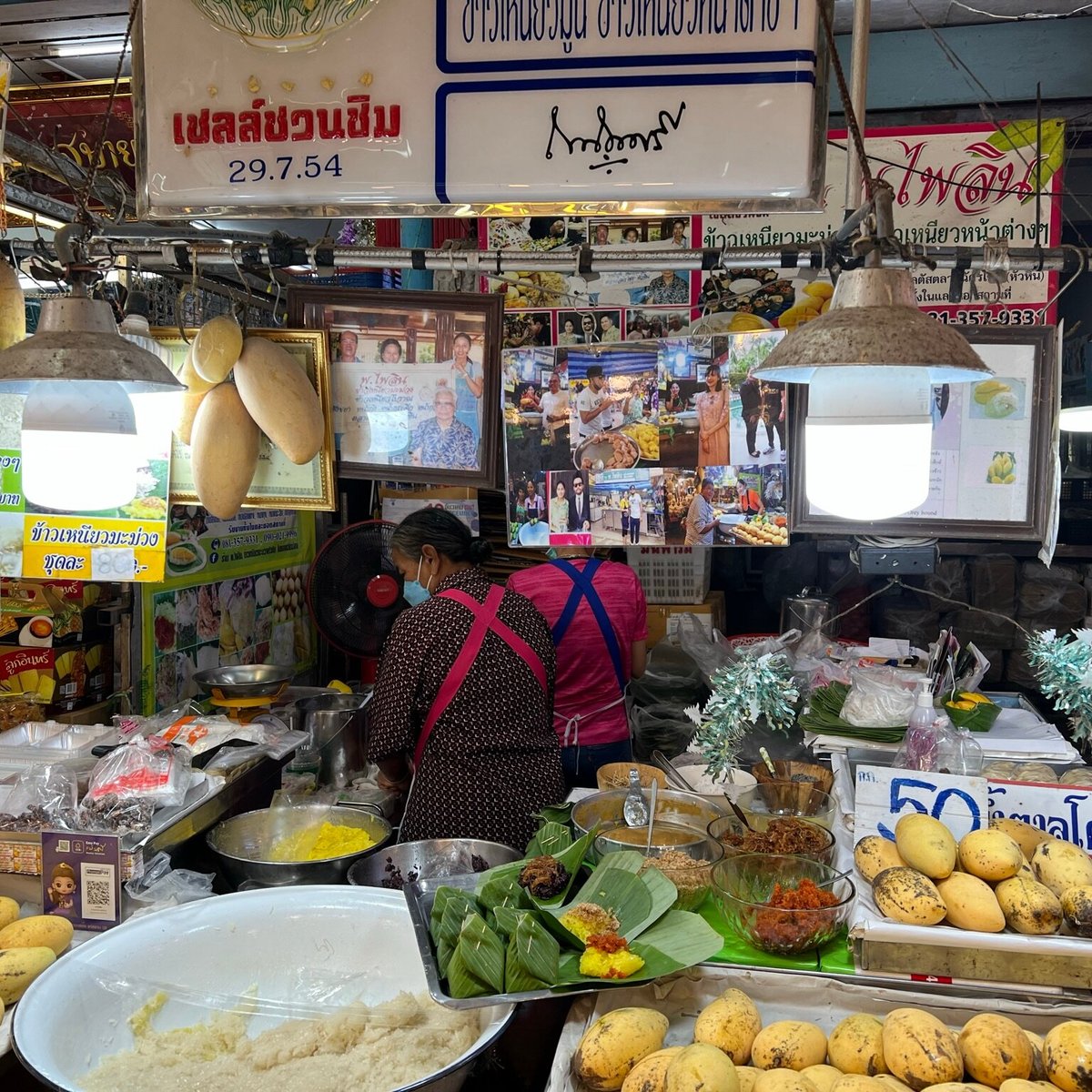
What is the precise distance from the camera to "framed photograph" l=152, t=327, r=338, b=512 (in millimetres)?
2750

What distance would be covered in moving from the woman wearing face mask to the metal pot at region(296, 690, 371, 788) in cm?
75

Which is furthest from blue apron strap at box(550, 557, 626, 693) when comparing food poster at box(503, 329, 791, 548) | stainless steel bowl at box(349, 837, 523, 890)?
stainless steel bowl at box(349, 837, 523, 890)

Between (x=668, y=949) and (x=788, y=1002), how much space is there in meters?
0.25

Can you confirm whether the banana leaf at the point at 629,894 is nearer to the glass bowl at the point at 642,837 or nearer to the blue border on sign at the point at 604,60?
the glass bowl at the point at 642,837

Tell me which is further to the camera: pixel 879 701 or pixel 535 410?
pixel 879 701

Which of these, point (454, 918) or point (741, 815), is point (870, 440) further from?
point (454, 918)

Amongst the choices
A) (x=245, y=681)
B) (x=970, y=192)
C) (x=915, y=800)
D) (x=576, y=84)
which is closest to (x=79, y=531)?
(x=245, y=681)

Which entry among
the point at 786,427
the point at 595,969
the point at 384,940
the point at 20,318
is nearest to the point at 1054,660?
the point at 786,427

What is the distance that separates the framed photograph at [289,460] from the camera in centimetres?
275

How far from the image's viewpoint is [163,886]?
2.33 meters

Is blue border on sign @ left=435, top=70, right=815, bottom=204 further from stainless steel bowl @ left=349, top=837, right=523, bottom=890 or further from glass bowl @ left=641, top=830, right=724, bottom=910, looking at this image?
stainless steel bowl @ left=349, top=837, right=523, bottom=890

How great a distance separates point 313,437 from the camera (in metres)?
2.70

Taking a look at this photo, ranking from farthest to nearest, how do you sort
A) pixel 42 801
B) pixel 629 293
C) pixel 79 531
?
pixel 629 293
pixel 79 531
pixel 42 801

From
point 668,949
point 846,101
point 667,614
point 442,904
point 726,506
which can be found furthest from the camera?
point 667,614
